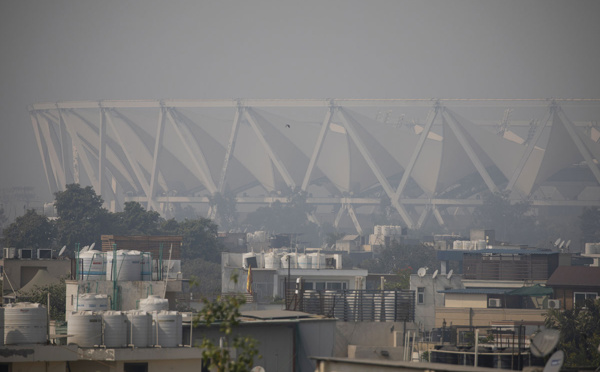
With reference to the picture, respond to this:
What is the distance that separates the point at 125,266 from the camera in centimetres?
1324

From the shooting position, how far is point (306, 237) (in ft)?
330

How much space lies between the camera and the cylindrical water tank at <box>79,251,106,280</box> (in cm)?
1334

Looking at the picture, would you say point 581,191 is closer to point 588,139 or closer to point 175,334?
point 588,139

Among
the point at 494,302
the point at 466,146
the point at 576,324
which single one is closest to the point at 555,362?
the point at 576,324

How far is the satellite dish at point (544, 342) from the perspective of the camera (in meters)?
7.94

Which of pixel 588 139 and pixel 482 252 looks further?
pixel 588 139

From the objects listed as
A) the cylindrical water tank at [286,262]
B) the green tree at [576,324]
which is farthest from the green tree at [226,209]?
the green tree at [576,324]

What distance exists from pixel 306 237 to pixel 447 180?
13.0 metres

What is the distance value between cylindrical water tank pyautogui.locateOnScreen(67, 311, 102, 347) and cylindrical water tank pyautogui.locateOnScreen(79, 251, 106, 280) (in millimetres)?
3337

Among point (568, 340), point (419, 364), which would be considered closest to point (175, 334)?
point (419, 364)

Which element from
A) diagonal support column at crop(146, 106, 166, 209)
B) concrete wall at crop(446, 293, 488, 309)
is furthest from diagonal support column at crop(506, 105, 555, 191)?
concrete wall at crop(446, 293, 488, 309)

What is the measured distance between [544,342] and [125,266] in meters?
6.28

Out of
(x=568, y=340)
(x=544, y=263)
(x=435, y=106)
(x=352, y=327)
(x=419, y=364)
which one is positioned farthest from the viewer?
(x=435, y=106)

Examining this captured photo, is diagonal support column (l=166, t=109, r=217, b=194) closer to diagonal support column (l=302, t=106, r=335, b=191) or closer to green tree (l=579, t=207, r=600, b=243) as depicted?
diagonal support column (l=302, t=106, r=335, b=191)
